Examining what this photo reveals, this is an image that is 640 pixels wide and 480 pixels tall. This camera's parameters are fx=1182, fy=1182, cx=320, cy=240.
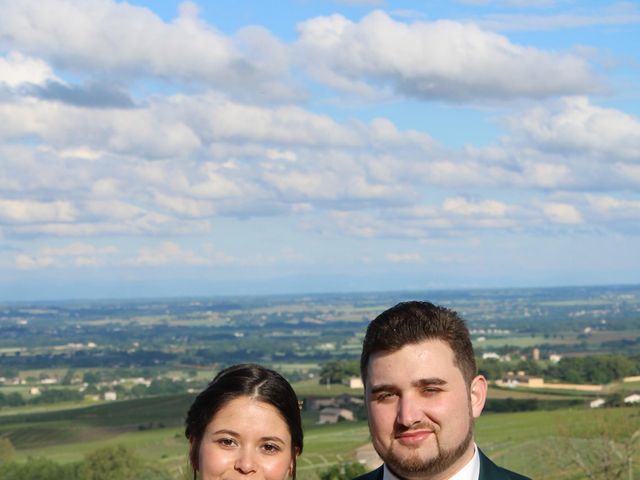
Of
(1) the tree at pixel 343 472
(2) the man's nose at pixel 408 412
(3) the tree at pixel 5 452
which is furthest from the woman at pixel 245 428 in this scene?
(3) the tree at pixel 5 452

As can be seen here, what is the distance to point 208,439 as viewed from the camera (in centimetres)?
429

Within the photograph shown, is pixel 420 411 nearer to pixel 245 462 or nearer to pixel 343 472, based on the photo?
pixel 245 462

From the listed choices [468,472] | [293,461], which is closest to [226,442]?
[293,461]

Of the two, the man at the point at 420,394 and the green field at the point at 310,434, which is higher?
the man at the point at 420,394

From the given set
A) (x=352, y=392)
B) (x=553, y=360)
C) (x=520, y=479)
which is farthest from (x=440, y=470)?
(x=553, y=360)

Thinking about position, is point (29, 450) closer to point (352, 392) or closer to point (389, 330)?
point (352, 392)

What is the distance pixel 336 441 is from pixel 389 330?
2191 inches

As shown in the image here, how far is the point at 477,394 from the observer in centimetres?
449

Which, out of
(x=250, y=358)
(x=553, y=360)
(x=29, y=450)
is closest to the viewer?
(x=29, y=450)

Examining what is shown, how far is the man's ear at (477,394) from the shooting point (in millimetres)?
4445

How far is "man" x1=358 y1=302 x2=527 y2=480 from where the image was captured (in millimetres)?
4262

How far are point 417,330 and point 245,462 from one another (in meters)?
0.78

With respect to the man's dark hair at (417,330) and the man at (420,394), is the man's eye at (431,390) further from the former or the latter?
the man's dark hair at (417,330)

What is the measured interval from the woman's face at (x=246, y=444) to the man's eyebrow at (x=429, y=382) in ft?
1.69
